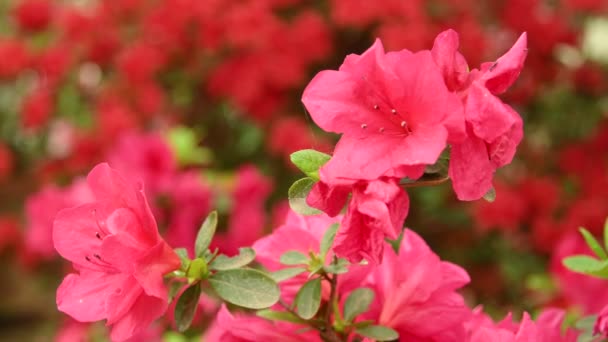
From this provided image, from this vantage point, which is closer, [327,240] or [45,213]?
[327,240]

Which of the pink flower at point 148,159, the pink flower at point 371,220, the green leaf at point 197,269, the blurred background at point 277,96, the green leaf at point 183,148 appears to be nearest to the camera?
the pink flower at point 371,220

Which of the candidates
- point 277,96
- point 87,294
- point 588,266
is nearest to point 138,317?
point 87,294

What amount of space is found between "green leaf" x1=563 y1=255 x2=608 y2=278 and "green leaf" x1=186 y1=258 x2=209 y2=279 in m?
0.22

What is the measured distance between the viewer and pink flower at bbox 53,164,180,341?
477mm

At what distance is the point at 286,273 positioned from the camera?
55 centimetres

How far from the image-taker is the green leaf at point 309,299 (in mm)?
515

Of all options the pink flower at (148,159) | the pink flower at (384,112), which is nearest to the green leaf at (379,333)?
the pink flower at (384,112)

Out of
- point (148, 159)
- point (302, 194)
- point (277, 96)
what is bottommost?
A: point (277, 96)

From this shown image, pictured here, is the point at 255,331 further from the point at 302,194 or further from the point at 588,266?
the point at 588,266

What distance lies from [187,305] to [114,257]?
0.07 m

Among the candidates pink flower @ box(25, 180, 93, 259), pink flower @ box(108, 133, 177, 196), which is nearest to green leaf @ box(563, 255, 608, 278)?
pink flower @ box(108, 133, 177, 196)

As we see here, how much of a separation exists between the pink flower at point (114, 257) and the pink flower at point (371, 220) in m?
0.11

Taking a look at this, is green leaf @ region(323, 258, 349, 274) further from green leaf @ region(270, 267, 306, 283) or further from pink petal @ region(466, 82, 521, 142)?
pink petal @ region(466, 82, 521, 142)

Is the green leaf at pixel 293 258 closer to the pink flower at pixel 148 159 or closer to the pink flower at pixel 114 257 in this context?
the pink flower at pixel 114 257
